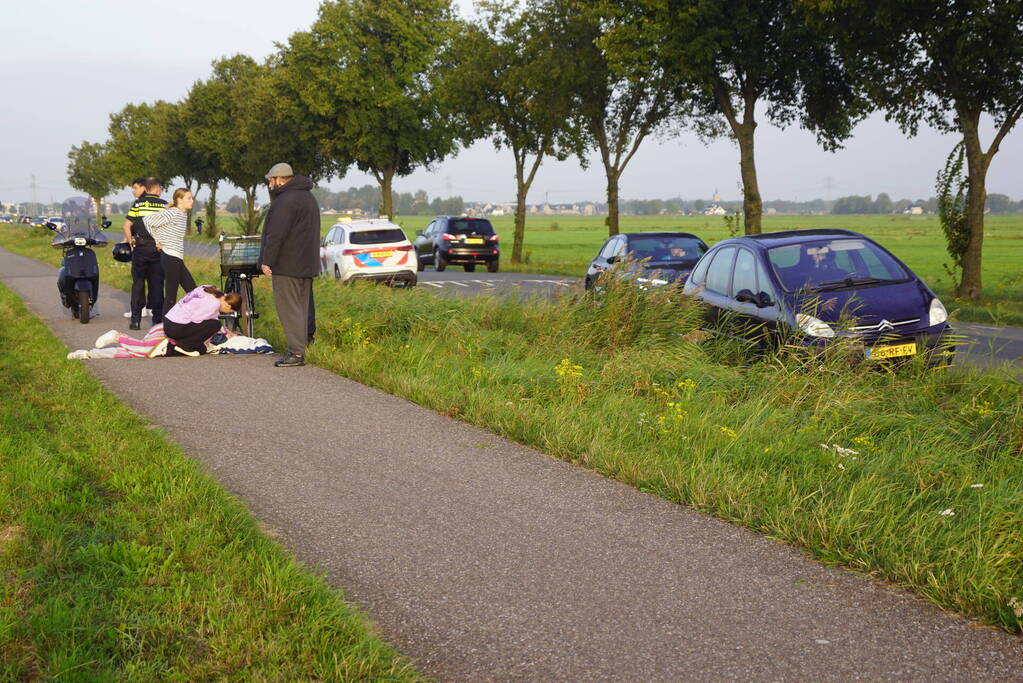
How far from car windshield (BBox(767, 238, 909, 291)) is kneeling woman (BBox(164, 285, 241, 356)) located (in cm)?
601

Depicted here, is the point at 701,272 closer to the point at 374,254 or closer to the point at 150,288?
the point at 150,288

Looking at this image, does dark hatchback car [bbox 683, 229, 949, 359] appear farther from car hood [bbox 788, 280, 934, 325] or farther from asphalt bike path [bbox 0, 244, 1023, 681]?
asphalt bike path [bbox 0, 244, 1023, 681]

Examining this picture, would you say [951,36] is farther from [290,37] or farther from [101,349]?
[290,37]

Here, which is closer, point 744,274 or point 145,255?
point 744,274

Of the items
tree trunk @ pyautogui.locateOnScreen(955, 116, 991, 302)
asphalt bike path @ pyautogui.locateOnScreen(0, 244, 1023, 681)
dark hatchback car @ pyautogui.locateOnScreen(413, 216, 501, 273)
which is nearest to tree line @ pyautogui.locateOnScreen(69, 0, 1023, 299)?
tree trunk @ pyautogui.locateOnScreen(955, 116, 991, 302)

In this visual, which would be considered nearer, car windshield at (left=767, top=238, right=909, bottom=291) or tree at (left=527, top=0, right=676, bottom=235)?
car windshield at (left=767, top=238, right=909, bottom=291)

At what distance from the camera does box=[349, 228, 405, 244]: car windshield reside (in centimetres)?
2194

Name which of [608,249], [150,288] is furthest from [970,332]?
[150,288]

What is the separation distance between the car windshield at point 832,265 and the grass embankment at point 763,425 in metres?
1.02

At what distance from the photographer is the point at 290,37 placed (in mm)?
47062

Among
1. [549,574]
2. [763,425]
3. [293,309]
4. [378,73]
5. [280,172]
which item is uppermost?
[378,73]

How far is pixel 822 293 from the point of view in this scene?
894 centimetres

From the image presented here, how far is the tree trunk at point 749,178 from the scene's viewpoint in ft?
82.7

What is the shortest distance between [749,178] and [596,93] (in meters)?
10.5
